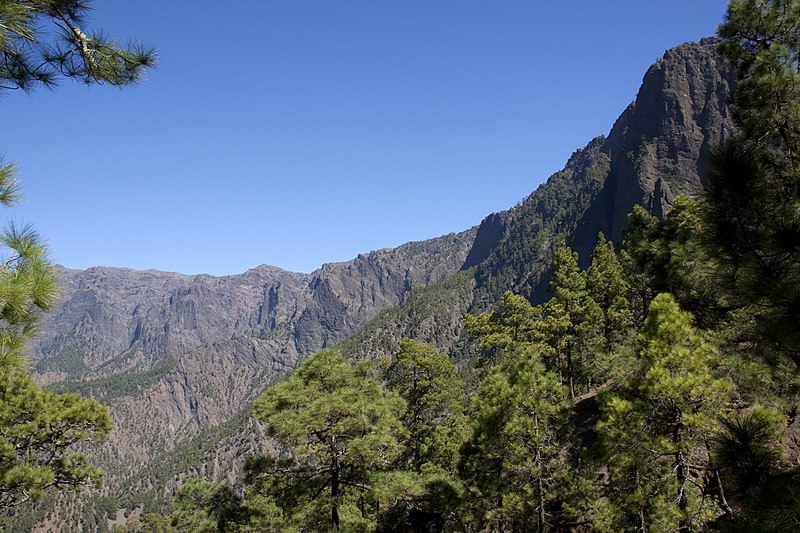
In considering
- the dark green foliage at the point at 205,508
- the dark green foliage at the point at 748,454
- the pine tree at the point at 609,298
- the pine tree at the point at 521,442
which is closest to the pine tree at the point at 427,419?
the pine tree at the point at 521,442

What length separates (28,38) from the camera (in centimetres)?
587

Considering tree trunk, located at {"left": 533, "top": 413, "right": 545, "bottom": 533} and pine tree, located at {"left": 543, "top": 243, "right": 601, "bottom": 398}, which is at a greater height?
pine tree, located at {"left": 543, "top": 243, "right": 601, "bottom": 398}

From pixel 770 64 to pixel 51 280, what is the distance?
1144 cm

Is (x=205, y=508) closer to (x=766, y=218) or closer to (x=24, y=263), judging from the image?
(x=24, y=263)

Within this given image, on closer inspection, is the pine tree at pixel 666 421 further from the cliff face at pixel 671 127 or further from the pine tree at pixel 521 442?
the cliff face at pixel 671 127

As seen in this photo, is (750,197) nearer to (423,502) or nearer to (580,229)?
(423,502)

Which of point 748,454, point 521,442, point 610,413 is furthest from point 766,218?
point 521,442

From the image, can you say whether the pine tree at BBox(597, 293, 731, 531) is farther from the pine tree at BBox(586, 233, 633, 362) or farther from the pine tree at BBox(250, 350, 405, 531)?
the pine tree at BBox(586, 233, 633, 362)

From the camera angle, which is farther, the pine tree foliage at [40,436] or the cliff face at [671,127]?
the cliff face at [671,127]

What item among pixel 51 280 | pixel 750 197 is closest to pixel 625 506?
pixel 750 197

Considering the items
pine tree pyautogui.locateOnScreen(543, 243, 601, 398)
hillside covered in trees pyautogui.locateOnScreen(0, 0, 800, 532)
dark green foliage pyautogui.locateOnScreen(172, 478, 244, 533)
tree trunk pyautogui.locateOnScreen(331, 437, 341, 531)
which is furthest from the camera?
pine tree pyautogui.locateOnScreen(543, 243, 601, 398)

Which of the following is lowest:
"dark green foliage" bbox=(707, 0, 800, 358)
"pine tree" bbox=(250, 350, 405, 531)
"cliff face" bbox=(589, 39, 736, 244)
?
"pine tree" bbox=(250, 350, 405, 531)

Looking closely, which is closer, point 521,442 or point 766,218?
point 766,218

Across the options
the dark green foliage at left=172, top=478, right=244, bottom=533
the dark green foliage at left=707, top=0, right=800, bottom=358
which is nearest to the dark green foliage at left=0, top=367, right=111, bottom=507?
the dark green foliage at left=172, top=478, right=244, bottom=533
